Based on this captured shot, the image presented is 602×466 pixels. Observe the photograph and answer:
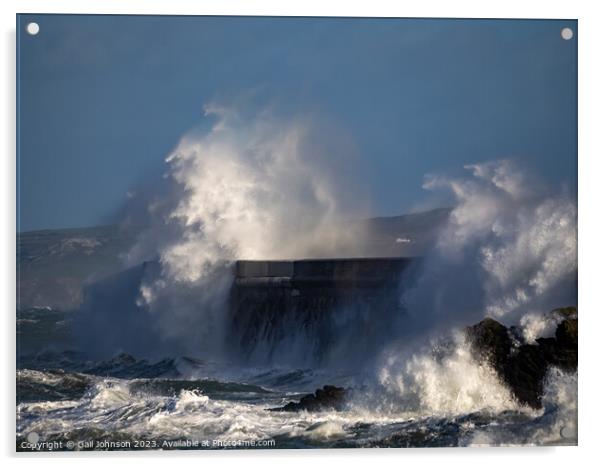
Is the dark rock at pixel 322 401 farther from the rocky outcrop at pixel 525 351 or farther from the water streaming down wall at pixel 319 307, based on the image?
the rocky outcrop at pixel 525 351

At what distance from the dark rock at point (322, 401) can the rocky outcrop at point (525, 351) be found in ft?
2.65

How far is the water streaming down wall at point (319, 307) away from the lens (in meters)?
5.41

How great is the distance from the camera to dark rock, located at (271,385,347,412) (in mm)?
5320

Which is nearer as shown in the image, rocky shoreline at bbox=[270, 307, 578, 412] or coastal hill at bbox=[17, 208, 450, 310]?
coastal hill at bbox=[17, 208, 450, 310]

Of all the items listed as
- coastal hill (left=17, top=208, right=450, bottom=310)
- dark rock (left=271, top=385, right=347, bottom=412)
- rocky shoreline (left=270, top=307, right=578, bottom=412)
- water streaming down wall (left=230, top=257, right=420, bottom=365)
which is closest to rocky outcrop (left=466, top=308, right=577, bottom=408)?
rocky shoreline (left=270, top=307, right=578, bottom=412)

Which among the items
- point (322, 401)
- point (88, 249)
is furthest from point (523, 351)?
point (88, 249)

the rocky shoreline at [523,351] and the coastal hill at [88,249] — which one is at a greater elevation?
the coastal hill at [88,249]

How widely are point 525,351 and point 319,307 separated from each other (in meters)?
1.20

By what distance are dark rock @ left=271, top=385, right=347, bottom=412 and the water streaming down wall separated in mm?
169

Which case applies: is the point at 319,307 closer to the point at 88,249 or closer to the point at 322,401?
the point at 322,401

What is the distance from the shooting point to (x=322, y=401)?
17.5ft

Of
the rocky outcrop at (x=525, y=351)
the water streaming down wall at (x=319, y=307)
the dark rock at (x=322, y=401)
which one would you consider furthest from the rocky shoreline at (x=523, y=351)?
A: the dark rock at (x=322, y=401)

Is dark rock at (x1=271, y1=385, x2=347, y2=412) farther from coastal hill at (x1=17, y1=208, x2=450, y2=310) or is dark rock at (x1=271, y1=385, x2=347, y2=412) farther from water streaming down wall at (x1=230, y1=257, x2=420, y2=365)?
coastal hill at (x1=17, y1=208, x2=450, y2=310)
